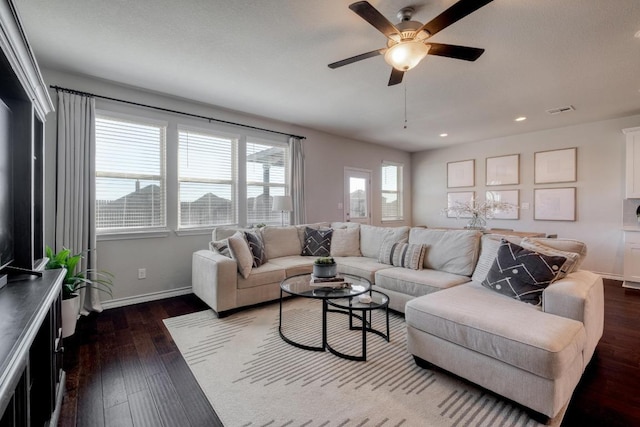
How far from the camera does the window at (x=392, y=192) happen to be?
6816 mm

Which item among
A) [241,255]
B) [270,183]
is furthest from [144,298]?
[270,183]

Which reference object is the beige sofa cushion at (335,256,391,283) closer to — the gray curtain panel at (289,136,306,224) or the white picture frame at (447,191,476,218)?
the gray curtain panel at (289,136,306,224)

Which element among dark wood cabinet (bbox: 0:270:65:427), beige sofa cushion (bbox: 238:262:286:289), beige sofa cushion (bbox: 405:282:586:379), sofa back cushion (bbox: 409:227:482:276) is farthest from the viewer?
beige sofa cushion (bbox: 238:262:286:289)

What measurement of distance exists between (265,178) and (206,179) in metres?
0.97

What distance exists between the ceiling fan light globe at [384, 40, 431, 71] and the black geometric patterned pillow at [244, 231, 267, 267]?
7.75 feet

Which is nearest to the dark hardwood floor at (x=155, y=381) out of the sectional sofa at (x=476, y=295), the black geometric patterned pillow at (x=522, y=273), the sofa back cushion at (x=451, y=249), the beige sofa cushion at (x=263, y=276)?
the sectional sofa at (x=476, y=295)

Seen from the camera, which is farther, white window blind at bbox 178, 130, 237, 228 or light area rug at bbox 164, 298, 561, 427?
white window blind at bbox 178, 130, 237, 228

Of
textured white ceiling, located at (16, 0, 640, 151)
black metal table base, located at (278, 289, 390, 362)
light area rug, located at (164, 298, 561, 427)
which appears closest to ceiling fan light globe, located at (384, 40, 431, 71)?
textured white ceiling, located at (16, 0, 640, 151)

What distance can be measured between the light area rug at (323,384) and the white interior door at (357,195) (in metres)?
3.54

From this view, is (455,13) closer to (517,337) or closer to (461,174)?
(517,337)

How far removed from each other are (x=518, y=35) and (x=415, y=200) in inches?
204

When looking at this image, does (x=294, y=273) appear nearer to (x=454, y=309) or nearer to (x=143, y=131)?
(x=454, y=309)

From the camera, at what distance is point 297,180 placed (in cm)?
498

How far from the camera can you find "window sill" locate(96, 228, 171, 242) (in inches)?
130
